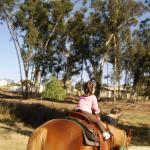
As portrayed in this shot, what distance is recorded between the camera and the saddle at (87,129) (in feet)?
28.1

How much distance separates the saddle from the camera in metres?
8.55

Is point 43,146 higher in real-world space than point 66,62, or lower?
lower

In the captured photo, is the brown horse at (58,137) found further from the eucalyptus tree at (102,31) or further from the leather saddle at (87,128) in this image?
the eucalyptus tree at (102,31)

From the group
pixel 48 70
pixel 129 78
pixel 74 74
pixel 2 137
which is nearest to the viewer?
pixel 2 137

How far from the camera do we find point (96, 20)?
58.5m

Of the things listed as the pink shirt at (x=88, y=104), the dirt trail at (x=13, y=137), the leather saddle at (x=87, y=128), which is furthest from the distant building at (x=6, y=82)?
the leather saddle at (x=87, y=128)

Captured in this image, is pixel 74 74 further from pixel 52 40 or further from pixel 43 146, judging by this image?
pixel 43 146

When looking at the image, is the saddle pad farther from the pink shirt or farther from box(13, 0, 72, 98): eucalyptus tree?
box(13, 0, 72, 98): eucalyptus tree

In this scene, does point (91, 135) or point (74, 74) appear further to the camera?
point (74, 74)

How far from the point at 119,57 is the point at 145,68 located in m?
5.92

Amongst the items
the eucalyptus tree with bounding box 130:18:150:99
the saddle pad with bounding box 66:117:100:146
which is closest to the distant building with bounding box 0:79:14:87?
the eucalyptus tree with bounding box 130:18:150:99

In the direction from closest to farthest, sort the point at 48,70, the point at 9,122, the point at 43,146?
1. the point at 43,146
2. the point at 9,122
3. the point at 48,70

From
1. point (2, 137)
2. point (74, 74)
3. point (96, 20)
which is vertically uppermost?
point (96, 20)

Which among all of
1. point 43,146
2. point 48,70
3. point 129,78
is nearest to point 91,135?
point 43,146
